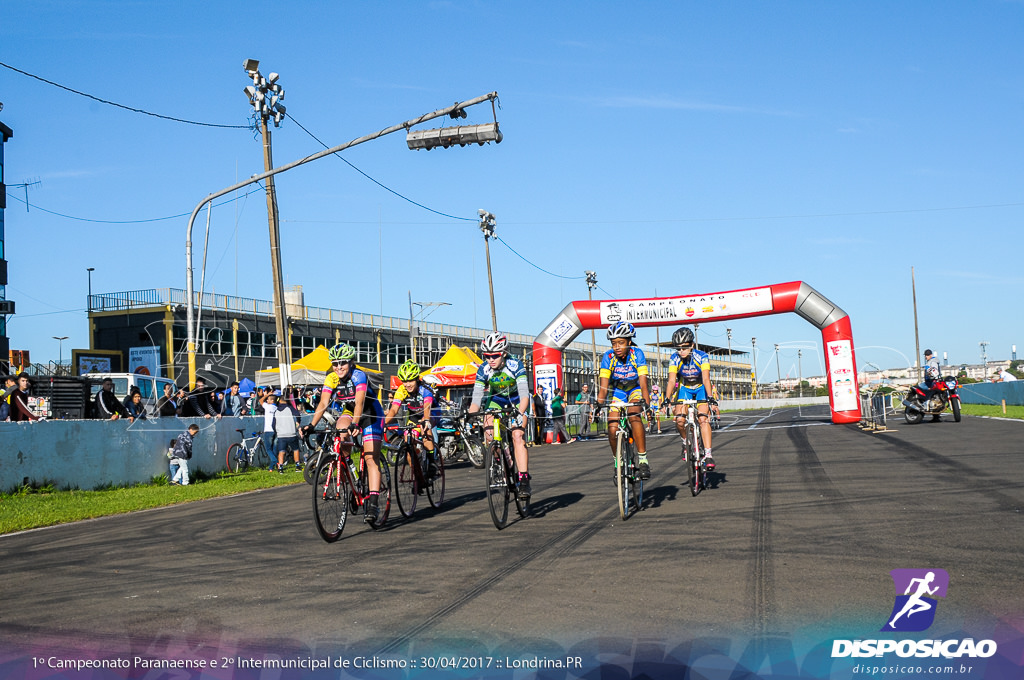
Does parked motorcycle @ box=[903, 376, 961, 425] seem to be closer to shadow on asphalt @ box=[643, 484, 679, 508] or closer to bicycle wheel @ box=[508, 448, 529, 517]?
shadow on asphalt @ box=[643, 484, 679, 508]

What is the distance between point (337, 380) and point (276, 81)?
614 inches

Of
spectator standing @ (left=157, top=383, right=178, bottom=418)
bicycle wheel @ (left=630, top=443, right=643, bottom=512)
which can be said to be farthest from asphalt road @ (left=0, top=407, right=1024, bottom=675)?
spectator standing @ (left=157, top=383, right=178, bottom=418)

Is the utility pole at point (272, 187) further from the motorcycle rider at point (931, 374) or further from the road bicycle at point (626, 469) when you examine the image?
the motorcycle rider at point (931, 374)

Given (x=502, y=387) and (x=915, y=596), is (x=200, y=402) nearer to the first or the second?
(x=502, y=387)

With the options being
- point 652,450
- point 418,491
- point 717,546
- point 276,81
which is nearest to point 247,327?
point 276,81

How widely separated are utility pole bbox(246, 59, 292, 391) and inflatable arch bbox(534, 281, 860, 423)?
12143 mm

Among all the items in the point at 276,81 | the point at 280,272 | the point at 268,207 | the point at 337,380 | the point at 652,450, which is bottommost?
the point at 652,450

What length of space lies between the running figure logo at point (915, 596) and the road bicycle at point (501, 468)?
393 cm

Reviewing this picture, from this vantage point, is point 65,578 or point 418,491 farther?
point 418,491

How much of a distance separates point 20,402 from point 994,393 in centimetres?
4571

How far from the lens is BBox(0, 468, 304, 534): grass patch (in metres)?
Answer: 12.4

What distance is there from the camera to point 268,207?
22.3 m

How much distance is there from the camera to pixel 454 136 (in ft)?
53.0

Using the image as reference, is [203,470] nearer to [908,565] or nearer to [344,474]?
[344,474]
